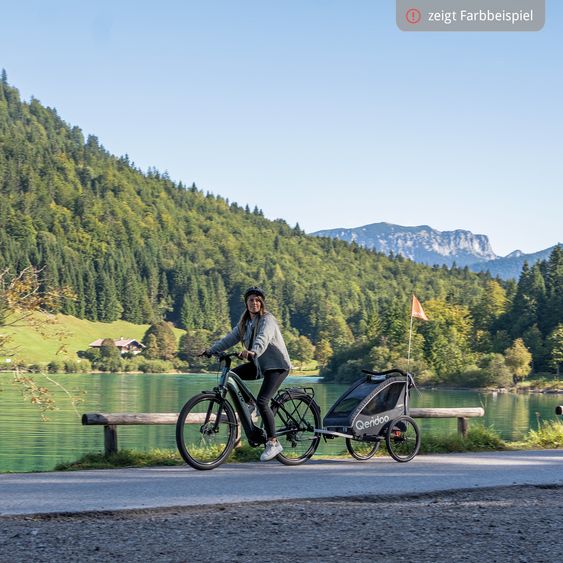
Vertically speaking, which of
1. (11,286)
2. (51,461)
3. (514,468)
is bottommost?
(51,461)

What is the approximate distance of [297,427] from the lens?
1144 centimetres

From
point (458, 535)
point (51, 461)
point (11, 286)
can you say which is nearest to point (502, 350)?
point (51, 461)

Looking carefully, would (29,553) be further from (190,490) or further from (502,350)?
(502,350)

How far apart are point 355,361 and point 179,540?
131384mm

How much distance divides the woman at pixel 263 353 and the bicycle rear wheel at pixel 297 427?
36 cm

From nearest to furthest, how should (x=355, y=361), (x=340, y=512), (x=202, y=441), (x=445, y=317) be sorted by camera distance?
1. (x=340, y=512)
2. (x=202, y=441)
3. (x=355, y=361)
4. (x=445, y=317)

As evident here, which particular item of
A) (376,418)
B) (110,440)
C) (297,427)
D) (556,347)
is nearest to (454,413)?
(376,418)

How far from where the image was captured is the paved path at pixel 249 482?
7992mm

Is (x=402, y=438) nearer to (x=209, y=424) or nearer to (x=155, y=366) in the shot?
(x=209, y=424)

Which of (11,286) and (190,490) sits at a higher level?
(11,286)

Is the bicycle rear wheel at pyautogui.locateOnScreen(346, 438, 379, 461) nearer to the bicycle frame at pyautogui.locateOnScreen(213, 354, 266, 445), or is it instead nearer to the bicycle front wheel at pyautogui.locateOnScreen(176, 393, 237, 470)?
the bicycle frame at pyautogui.locateOnScreen(213, 354, 266, 445)

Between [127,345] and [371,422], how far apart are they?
18260 cm

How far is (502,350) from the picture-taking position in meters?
141

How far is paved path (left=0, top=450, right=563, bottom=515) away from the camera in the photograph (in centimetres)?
799
